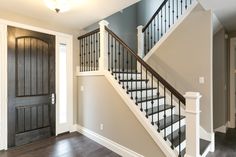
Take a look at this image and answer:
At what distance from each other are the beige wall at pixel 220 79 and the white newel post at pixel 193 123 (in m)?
2.63

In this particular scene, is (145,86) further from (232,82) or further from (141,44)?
(232,82)

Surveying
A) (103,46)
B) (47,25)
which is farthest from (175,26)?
(47,25)

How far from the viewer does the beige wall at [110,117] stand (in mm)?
2600

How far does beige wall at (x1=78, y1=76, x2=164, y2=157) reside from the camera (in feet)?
8.53

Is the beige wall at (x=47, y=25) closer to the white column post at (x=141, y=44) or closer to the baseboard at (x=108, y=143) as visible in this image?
the baseboard at (x=108, y=143)

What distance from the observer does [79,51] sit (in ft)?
14.0

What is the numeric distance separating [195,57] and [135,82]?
1.28 meters

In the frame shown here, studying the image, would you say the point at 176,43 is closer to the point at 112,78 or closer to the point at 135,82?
the point at 135,82

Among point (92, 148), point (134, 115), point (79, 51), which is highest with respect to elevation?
point (79, 51)

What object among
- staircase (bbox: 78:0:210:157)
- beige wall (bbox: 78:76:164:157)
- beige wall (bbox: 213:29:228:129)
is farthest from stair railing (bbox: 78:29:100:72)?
beige wall (bbox: 213:29:228:129)

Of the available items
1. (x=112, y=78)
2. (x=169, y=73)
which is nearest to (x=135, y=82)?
(x=112, y=78)

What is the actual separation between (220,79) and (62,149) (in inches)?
155

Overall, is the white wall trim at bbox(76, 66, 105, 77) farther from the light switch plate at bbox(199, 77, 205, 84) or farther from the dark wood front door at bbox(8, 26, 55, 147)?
the light switch plate at bbox(199, 77, 205, 84)

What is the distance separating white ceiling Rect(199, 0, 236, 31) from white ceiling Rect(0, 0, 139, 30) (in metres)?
1.36
